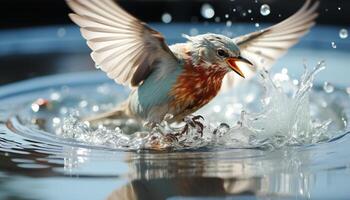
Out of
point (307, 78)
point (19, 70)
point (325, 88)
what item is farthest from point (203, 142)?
point (19, 70)

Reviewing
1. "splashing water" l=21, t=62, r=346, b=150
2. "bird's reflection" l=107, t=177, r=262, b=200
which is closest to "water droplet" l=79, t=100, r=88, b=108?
"splashing water" l=21, t=62, r=346, b=150

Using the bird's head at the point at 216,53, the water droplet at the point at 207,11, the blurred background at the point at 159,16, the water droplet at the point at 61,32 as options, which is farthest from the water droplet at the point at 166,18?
the bird's head at the point at 216,53

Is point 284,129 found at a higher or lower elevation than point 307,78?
lower

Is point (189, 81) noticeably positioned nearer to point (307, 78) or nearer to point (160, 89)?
point (160, 89)

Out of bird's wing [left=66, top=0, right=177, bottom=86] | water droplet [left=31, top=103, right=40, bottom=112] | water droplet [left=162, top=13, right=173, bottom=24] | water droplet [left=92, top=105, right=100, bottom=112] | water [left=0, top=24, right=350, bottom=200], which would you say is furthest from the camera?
water droplet [left=162, top=13, right=173, bottom=24]

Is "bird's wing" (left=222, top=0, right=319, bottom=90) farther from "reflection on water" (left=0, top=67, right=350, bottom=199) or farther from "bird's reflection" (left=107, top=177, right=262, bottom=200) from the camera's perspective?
"bird's reflection" (left=107, top=177, right=262, bottom=200)

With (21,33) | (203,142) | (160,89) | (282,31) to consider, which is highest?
(21,33)

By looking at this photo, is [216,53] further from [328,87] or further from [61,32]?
[61,32]
